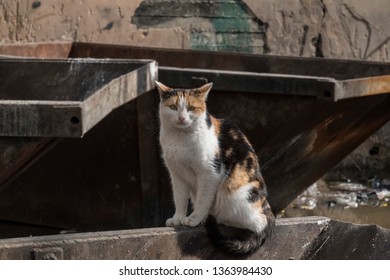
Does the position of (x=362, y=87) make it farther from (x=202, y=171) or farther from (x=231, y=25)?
(x=231, y=25)

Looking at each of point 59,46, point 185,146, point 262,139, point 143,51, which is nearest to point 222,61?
point 143,51

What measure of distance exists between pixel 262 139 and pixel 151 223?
35.3 inches

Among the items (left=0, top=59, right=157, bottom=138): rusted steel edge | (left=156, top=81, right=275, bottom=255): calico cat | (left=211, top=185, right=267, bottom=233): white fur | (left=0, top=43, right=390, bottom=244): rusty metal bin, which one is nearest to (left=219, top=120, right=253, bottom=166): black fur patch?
(left=156, top=81, right=275, bottom=255): calico cat

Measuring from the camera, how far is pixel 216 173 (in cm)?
499

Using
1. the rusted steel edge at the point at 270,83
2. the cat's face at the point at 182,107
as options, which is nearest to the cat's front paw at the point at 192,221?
the cat's face at the point at 182,107

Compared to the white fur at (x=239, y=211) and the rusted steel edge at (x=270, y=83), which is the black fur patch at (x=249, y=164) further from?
the rusted steel edge at (x=270, y=83)

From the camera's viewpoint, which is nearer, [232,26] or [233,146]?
[233,146]

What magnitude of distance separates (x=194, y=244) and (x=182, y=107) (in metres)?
0.67

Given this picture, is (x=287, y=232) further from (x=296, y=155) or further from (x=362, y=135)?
(x=362, y=135)

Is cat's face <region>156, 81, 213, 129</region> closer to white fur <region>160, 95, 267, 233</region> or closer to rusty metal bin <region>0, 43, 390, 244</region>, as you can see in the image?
white fur <region>160, 95, 267, 233</region>

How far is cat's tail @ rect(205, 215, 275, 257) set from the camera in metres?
4.94

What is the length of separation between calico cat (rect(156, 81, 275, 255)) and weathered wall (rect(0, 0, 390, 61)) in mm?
4526

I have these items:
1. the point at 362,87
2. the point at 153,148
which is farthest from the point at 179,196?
the point at 362,87

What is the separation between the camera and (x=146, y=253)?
4.81 metres
